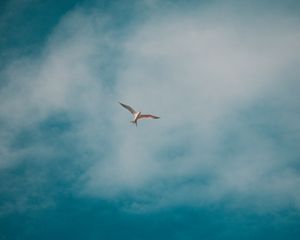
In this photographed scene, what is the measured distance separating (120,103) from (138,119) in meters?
3.78

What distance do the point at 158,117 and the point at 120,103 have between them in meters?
5.65

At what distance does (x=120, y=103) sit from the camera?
5519cm

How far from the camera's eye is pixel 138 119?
57.2 meters

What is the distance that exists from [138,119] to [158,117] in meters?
2.83

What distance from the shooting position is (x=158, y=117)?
56.7 m
